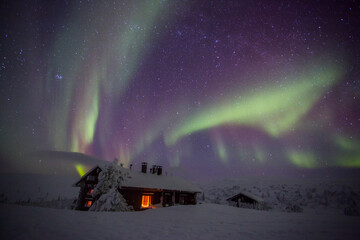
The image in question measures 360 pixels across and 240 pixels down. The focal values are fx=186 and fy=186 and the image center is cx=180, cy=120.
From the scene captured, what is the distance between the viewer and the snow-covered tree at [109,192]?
1748 centimetres

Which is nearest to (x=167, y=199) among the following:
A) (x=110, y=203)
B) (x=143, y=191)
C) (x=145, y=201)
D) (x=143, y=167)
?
(x=145, y=201)

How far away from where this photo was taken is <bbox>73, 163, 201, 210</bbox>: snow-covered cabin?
74.7 feet

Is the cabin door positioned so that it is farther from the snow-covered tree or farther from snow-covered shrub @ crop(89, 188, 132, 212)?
snow-covered shrub @ crop(89, 188, 132, 212)

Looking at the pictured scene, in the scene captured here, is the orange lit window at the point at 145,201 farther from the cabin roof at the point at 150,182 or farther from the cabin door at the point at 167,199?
the cabin door at the point at 167,199

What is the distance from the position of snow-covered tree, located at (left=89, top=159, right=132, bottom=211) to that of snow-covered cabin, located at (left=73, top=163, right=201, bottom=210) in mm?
2392

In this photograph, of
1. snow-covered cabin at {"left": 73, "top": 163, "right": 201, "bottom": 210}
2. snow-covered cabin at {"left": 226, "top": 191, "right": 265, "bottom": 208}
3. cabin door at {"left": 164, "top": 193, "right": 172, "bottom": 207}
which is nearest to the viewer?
snow-covered cabin at {"left": 73, "top": 163, "right": 201, "bottom": 210}

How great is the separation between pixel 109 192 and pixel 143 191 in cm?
649

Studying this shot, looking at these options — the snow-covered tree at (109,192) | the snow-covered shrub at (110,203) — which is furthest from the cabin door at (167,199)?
A: the snow-covered shrub at (110,203)

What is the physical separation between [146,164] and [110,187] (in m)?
10.4

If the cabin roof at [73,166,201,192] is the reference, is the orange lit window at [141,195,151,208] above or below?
below

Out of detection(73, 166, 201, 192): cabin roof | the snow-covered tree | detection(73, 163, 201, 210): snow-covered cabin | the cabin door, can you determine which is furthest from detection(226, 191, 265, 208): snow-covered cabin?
the snow-covered tree

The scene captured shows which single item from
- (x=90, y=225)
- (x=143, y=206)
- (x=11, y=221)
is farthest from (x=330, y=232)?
(x=143, y=206)

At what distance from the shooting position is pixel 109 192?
18125mm

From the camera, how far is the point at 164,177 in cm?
2928
